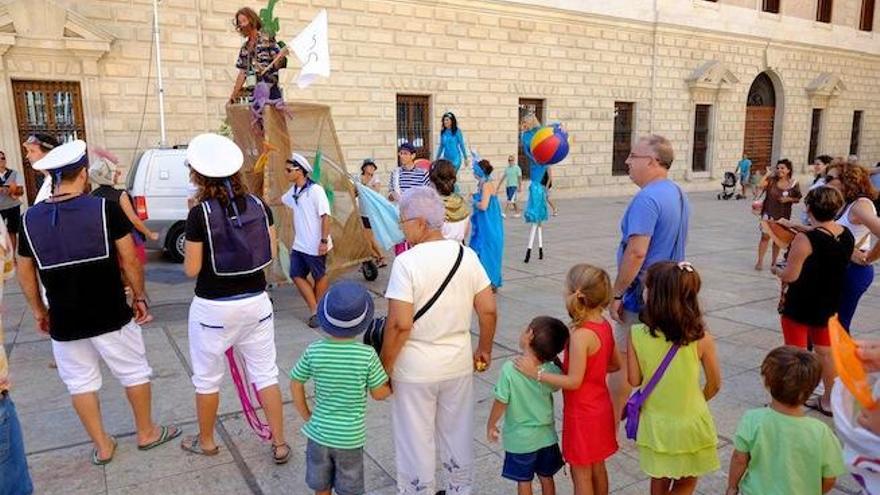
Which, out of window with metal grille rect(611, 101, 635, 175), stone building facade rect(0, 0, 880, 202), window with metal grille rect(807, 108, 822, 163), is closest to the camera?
stone building facade rect(0, 0, 880, 202)

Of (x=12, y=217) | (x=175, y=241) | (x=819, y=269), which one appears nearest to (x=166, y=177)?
(x=175, y=241)

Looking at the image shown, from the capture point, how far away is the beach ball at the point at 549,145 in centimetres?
699

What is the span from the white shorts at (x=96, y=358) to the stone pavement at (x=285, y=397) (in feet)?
1.16

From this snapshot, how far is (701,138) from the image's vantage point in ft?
79.0

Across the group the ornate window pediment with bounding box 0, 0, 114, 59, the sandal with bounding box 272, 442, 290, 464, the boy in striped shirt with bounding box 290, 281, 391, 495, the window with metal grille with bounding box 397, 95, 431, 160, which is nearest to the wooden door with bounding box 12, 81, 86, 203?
the ornate window pediment with bounding box 0, 0, 114, 59

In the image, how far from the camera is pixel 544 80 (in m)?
19.1

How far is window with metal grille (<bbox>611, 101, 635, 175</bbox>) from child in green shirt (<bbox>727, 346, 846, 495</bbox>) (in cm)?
2007

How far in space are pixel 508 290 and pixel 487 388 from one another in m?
3.12

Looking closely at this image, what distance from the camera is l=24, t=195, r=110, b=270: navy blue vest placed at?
3.05 metres

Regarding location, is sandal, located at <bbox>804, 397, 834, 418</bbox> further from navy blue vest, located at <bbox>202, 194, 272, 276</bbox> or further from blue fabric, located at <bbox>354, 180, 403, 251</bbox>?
blue fabric, located at <bbox>354, 180, 403, 251</bbox>

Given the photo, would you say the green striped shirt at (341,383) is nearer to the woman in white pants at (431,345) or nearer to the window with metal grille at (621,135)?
the woman in white pants at (431,345)

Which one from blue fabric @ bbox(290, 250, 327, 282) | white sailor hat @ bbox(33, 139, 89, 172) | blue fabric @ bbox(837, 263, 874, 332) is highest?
white sailor hat @ bbox(33, 139, 89, 172)

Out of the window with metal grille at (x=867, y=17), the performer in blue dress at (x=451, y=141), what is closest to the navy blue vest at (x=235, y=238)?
the performer in blue dress at (x=451, y=141)

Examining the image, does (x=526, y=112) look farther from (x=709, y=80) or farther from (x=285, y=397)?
(x=285, y=397)
